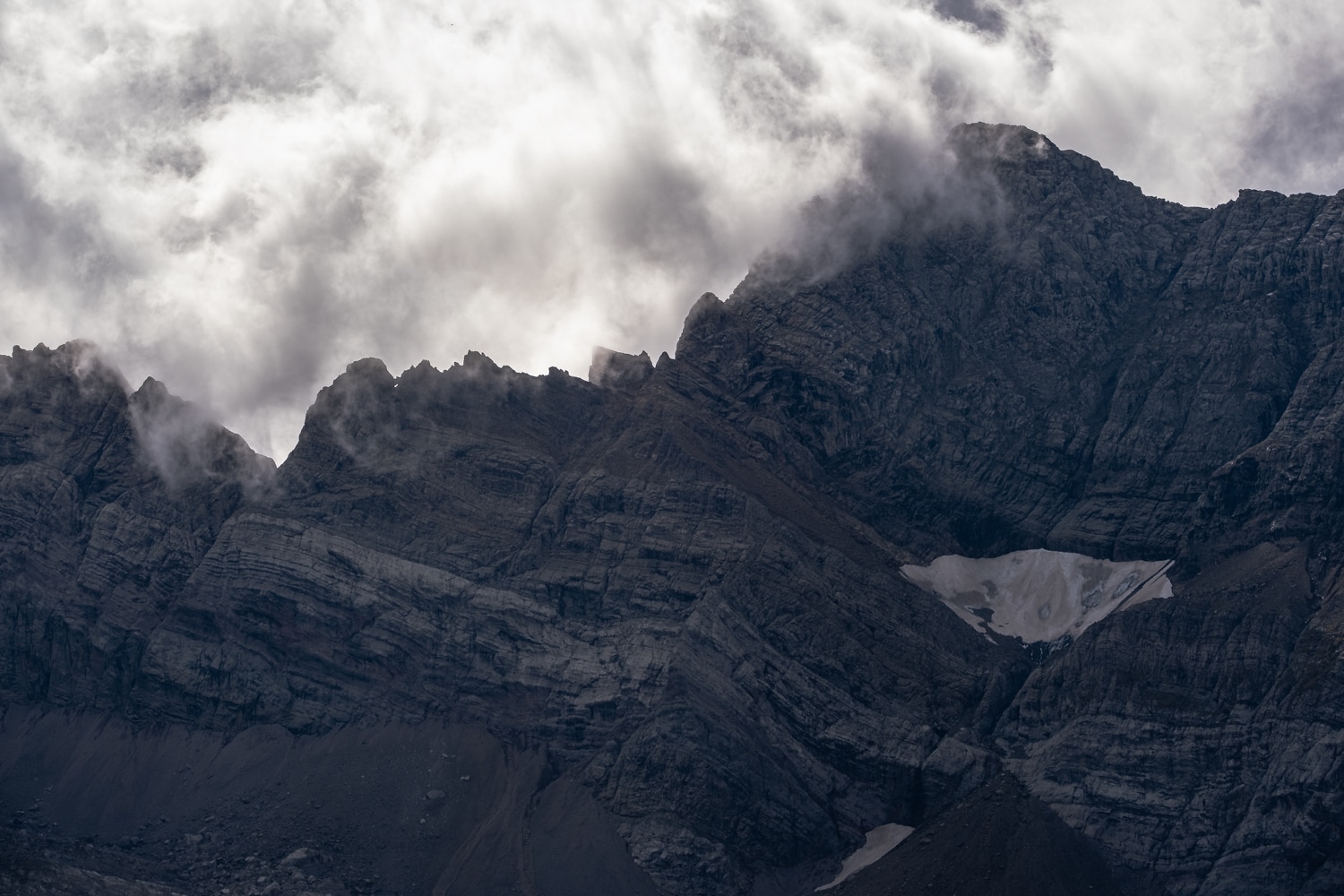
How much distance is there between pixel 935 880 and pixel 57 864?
88.6 meters

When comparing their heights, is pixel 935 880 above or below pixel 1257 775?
below

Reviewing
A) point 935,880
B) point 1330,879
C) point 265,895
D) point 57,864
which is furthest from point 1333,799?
point 57,864

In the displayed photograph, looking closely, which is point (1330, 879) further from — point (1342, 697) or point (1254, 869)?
point (1342, 697)

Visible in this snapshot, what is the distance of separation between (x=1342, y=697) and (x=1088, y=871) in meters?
31.6

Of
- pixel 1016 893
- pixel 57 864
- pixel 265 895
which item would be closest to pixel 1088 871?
pixel 1016 893

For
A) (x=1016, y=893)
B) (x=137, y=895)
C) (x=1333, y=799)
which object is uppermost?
(x=1333, y=799)

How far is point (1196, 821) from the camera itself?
199125 millimetres

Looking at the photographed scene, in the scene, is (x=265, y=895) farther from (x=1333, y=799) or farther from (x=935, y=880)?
(x=1333, y=799)

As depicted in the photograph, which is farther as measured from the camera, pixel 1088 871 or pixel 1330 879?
pixel 1088 871

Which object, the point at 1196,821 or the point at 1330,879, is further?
the point at 1196,821

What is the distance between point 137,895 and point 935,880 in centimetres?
8087

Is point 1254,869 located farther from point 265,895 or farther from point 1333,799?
point 265,895

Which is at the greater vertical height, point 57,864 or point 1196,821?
point 1196,821

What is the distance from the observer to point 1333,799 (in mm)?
189000
